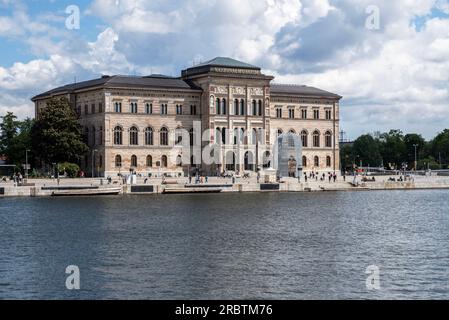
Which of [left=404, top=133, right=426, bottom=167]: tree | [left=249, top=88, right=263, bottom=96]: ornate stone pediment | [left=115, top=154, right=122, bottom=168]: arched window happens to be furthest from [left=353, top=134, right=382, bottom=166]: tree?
[left=115, top=154, right=122, bottom=168]: arched window

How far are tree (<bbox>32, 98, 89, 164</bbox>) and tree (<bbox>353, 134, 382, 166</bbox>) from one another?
260 ft

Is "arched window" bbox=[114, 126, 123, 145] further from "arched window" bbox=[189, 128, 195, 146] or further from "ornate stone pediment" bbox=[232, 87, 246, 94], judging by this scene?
"ornate stone pediment" bbox=[232, 87, 246, 94]

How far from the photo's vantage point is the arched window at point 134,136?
125688mm

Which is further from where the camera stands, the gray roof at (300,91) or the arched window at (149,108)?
the gray roof at (300,91)

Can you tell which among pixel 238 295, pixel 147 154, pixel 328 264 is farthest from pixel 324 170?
pixel 238 295

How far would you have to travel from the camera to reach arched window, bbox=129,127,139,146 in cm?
12569

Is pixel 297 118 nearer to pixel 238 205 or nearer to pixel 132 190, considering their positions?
pixel 132 190

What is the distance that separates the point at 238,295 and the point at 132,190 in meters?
69.9

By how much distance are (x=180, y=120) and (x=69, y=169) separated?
19120 mm

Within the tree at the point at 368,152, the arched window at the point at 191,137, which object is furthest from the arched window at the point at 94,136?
the tree at the point at 368,152

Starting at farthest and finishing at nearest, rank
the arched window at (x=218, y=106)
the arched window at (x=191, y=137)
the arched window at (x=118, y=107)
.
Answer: the arched window at (x=191, y=137) < the arched window at (x=218, y=106) < the arched window at (x=118, y=107)

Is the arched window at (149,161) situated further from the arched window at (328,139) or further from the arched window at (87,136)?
the arched window at (328,139)

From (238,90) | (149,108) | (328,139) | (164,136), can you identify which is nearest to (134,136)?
(149,108)
